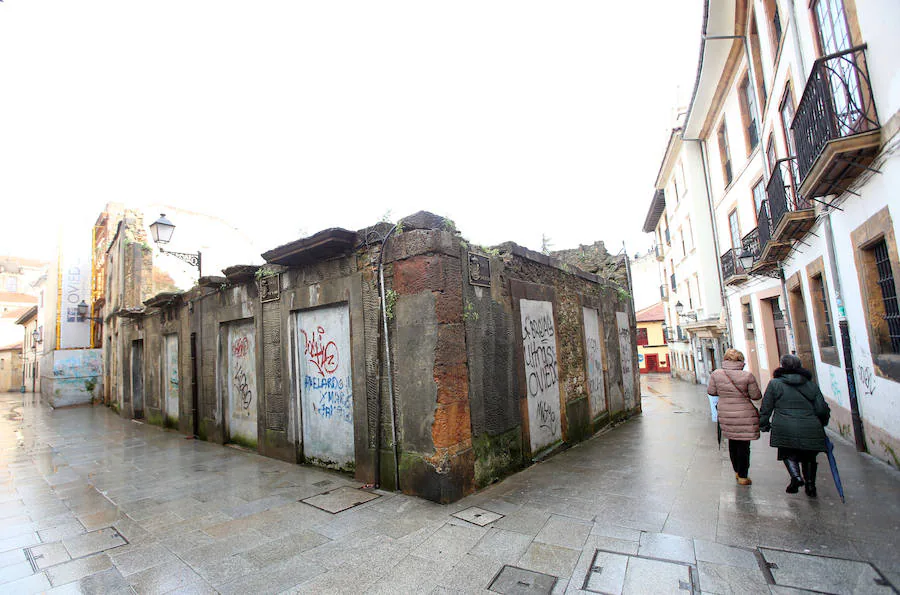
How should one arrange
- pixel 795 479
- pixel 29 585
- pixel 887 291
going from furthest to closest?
pixel 887 291, pixel 795 479, pixel 29 585

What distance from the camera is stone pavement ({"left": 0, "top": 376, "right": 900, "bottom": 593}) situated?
3018 mm

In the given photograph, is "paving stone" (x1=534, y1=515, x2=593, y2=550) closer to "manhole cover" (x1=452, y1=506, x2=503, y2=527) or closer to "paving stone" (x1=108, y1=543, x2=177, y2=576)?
"manhole cover" (x1=452, y1=506, x2=503, y2=527)

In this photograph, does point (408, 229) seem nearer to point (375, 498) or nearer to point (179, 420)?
point (375, 498)

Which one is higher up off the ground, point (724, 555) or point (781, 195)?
point (781, 195)

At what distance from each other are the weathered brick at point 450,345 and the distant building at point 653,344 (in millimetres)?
30203

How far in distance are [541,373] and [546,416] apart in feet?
2.24

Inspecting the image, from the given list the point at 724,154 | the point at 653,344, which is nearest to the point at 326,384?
the point at 724,154

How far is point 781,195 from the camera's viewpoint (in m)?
8.09

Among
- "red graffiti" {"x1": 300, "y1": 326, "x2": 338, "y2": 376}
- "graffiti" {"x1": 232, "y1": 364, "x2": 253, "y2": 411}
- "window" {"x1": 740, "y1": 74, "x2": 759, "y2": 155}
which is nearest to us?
"red graffiti" {"x1": 300, "y1": 326, "x2": 338, "y2": 376}

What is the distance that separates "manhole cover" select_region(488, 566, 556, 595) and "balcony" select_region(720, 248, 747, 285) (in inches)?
475

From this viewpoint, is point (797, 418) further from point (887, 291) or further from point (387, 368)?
point (387, 368)

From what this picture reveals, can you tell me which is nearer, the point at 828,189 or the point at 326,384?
the point at 828,189

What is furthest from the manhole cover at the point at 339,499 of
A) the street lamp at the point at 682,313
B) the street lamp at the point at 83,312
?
the street lamp at the point at 83,312

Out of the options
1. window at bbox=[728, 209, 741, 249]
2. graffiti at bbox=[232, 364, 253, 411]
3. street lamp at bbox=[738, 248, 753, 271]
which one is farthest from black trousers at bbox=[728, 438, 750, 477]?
window at bbox=[728, 209, 741, 249]
